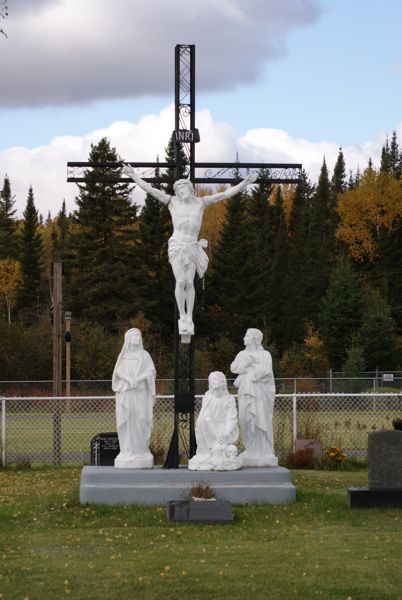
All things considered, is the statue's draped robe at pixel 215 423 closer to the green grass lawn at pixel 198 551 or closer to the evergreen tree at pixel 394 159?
the green grass lawn at pixel 198 551

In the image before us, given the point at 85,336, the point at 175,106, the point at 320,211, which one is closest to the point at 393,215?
the point at 320,211

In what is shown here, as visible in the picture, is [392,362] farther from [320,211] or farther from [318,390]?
[320,211]

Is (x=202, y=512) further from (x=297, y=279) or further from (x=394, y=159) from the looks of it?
(x=394, y=159)

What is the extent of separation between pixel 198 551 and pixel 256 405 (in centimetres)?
449

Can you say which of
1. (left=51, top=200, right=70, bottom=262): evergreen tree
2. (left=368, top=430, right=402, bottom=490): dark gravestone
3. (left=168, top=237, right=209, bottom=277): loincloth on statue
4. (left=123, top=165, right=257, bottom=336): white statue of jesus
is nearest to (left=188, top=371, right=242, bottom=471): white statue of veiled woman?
(left=123, top=165, right=257, bottom=336): white statue of jesus

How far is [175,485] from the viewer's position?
1588 cm

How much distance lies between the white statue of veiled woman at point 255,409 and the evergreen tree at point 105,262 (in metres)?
39.2

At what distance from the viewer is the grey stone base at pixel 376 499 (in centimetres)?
1557

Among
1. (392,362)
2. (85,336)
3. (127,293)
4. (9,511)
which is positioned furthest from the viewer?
(127,293)

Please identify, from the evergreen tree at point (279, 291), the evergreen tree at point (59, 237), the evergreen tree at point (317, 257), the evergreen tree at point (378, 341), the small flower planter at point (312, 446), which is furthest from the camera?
the evergreen tree at point (59, 237)

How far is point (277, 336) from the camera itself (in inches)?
2534

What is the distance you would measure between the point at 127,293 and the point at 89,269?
2.67 meters

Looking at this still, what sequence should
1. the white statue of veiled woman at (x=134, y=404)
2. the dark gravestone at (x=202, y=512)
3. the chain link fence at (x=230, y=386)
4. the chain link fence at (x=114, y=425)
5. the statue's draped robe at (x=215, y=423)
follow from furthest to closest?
the chain link fence at (x=230, y=386) → the chain link fence at (x=114, y=425) → the white statue of veiled woman at (x=134, y=404) → the statue's draped robe at (x=215, y=423) → the dark gravestone at (x=202, y=512)

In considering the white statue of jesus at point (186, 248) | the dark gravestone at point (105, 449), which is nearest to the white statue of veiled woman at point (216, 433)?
the white statue of jesus at point (186, 248)
